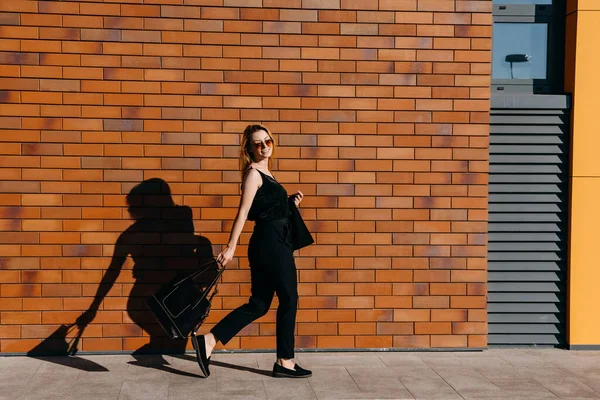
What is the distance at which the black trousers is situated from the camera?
5641 millimetres

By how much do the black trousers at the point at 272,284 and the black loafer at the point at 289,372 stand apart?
85mm

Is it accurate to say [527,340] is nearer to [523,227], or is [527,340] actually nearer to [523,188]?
[523,227]

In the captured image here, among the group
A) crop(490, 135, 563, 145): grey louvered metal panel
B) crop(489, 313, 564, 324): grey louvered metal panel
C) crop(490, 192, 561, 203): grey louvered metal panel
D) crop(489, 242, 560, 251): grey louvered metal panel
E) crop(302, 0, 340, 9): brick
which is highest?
crop(302, 0, 340, 9): brick

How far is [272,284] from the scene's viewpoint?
568 cm

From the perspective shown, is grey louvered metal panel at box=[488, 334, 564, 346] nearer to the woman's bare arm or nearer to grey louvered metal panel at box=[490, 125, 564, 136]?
grey louvered metal panel at box=[490, 125, 564, 136]

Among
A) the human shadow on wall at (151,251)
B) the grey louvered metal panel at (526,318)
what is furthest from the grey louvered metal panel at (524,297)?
the human shadow on wall at (151,251)

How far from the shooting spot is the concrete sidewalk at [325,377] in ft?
17.5

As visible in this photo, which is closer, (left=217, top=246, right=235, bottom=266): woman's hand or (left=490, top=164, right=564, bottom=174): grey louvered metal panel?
(left=217, top=246, right=235, bottom=266): woman's hand

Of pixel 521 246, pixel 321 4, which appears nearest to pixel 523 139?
pixel 521 246

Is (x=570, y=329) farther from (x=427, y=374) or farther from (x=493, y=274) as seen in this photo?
(x=427, y=374)

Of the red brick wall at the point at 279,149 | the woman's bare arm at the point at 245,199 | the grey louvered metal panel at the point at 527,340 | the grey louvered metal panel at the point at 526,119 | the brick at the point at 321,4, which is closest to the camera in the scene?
the woman's bare arm at the point at 245,199

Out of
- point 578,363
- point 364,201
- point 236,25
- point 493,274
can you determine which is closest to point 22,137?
point 236,25

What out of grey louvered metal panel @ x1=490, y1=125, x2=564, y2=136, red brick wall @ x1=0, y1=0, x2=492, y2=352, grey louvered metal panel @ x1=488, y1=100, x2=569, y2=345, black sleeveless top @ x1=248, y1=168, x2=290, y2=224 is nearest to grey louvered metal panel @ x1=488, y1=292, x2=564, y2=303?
grey louvered metal panel @ x1=488, y1=100, x2=569, y2=345

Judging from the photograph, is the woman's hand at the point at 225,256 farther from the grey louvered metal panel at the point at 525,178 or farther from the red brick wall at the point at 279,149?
the grey louvered metal panel at the point at 525,178
